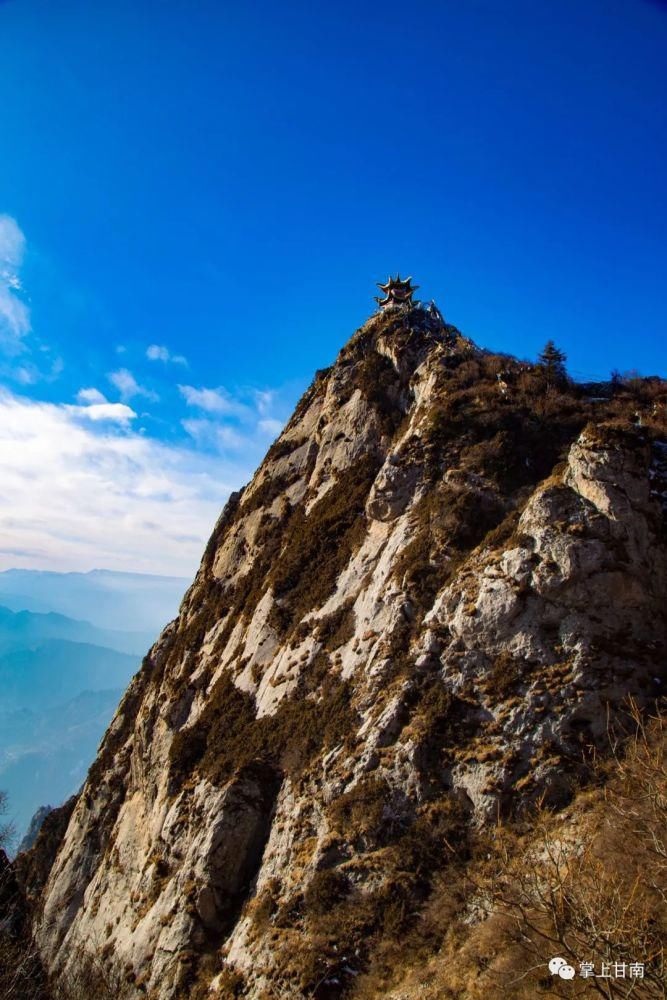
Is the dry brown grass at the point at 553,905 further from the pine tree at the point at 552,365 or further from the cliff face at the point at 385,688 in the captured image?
the pine tree at the point at 552,365

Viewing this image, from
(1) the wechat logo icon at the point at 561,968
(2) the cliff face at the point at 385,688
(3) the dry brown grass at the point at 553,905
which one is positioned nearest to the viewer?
(1) the wechat logo icon at the point at 561,968

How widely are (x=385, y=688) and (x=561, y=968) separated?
480 inches

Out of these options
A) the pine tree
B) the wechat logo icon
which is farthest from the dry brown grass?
the pine tree

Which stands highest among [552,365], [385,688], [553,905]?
[552,365]

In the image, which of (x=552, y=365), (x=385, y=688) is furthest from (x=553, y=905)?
(x=552, y=365)

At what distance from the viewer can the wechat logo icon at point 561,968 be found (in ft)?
29.4

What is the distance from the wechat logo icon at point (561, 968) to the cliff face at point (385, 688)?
2636mm

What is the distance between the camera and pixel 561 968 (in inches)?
→ 372

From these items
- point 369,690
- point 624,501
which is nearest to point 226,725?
point 369,690

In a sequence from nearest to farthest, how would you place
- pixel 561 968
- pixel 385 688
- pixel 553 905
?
pixel 553 905 < pixel 561 968 < pixel 385 688

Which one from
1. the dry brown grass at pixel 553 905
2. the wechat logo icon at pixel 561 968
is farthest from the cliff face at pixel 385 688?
the wechat logo icon at pixel 561 968

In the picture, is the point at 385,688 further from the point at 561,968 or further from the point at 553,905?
the point at 553,905

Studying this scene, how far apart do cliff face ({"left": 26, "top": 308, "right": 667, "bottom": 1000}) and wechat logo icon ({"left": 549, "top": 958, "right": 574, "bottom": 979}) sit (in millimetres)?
2636

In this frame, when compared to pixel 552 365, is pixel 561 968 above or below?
below
